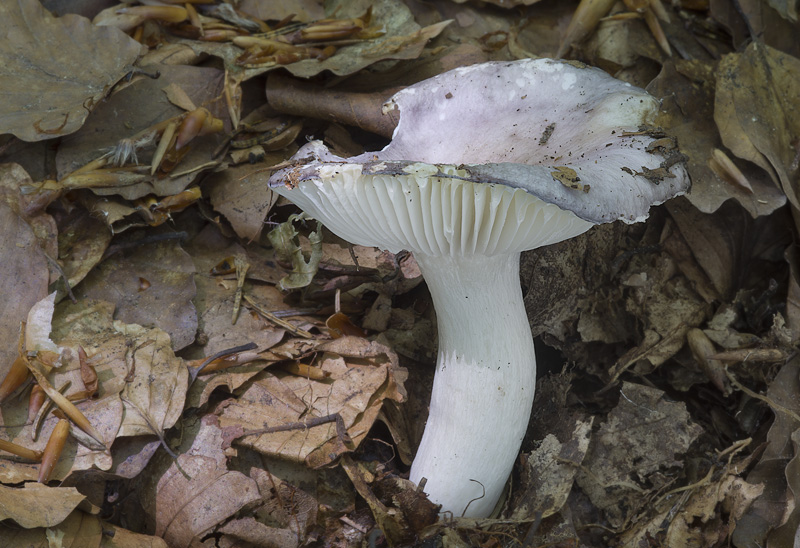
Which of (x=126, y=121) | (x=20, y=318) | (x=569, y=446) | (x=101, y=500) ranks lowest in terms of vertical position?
(x=101, y=500)

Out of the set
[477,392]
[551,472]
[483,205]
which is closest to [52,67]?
[483,205]

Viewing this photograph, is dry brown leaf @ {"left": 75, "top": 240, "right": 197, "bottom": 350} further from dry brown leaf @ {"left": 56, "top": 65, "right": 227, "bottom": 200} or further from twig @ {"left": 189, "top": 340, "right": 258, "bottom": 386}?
dry brown leaf @ {"left": 56, "top": 65, "right": 227, "bottom": 200}

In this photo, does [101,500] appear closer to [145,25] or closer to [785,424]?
[145,25]

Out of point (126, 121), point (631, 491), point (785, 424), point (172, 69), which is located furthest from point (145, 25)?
point (785, 424)

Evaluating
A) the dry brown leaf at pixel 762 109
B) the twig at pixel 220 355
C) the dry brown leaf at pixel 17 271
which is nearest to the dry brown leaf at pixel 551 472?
the twig at pixel 220 355

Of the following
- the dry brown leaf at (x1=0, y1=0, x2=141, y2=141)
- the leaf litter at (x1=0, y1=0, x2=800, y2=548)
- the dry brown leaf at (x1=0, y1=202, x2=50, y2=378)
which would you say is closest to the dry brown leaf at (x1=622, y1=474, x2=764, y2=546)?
the leaf litter at (x1=0, y1=0, x2=800, y2=548)

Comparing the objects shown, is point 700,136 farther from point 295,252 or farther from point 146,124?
point 146,124
